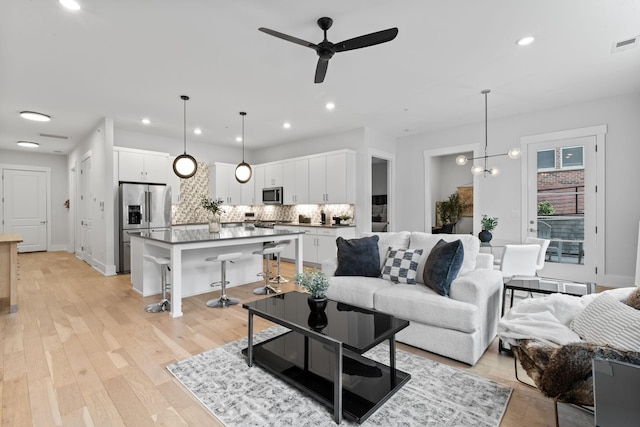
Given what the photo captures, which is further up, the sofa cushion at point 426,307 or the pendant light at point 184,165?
the pendant light at point 184,165

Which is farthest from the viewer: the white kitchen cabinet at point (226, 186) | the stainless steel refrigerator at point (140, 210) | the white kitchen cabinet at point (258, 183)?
the white kitchen cabinet at point (258, 183)

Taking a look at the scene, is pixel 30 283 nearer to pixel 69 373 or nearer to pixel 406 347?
pixel 69 373

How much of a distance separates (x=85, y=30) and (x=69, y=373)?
3.00m

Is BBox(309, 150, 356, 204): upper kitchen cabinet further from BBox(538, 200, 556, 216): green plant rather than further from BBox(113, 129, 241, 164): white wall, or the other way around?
BBox(538, 200, 556, 216): green plant

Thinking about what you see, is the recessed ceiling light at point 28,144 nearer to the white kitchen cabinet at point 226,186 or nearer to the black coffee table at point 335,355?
the white kitchen cabinet at point 226,186

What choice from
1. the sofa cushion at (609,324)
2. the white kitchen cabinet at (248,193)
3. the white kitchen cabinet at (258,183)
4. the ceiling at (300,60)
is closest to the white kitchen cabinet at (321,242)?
the white kitchen cabinet at (258,183)

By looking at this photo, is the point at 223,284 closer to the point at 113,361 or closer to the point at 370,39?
the point at 113,361

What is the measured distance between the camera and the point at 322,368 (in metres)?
2.31

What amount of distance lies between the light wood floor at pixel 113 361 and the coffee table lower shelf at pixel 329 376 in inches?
22.0

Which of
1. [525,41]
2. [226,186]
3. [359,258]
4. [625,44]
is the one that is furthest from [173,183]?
[625,44]

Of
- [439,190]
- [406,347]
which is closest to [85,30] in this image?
[406,347]

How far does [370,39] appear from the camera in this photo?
2.50m

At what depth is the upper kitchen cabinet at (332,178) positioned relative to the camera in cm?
641

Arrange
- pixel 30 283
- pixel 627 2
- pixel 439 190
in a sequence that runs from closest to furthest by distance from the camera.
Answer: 1. pixel 627 2
2. pixel 30 283
3. pixel 439 190
